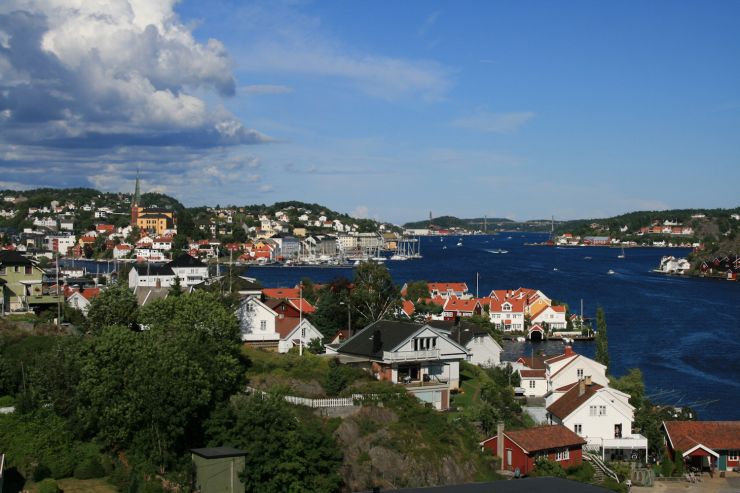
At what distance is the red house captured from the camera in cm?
2056

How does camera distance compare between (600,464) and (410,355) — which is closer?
(600,464)

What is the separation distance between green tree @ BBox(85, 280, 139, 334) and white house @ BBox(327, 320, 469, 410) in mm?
6749

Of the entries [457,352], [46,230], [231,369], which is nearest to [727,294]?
[457,352]

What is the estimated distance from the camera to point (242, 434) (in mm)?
17312

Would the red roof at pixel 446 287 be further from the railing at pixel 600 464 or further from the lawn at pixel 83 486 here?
the lawn at pixel 83 486

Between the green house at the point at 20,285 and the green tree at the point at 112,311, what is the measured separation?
19.4 feet

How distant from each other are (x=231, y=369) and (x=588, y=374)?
1594cm

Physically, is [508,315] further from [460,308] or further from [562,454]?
[562,454]

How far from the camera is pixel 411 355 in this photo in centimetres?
2461

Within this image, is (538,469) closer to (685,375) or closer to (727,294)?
(685,375)

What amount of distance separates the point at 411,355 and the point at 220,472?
30.5 ft

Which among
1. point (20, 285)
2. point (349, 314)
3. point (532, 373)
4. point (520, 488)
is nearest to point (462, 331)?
point (532, 373)

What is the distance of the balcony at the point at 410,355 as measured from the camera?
24266 mm

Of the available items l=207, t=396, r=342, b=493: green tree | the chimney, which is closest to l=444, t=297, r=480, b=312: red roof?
the chimney
